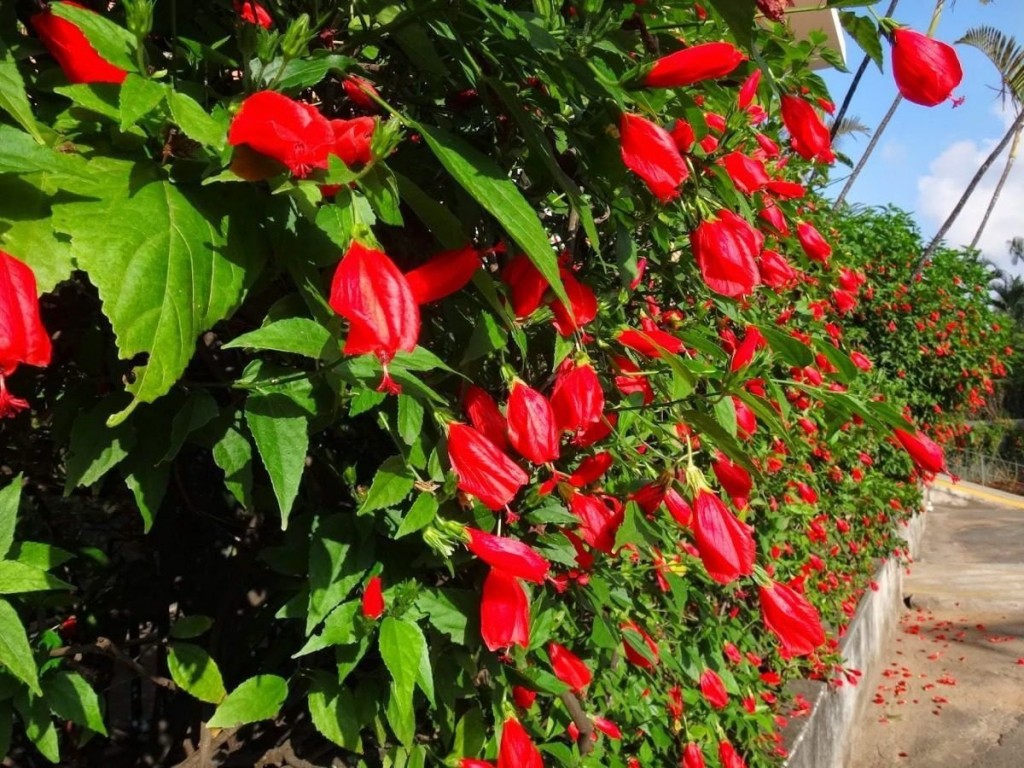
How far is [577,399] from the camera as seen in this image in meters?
1.07

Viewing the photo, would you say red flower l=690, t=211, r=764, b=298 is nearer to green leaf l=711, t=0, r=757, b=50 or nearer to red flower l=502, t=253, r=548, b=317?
red flower l=502, t=253, r=548, b=317

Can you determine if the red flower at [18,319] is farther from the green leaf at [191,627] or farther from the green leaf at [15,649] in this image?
the green leaf at [191,627]

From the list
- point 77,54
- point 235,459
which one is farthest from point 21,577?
point 77,54

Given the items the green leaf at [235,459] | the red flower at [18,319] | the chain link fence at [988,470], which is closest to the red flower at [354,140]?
the red flower at [18,319]

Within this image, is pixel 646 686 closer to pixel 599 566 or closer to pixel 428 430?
pixel 599 566

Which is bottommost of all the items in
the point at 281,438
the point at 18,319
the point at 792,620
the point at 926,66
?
the point at 792,620

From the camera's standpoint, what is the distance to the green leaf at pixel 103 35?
0.67m

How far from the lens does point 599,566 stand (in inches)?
62.1

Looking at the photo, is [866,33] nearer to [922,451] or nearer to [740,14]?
[740,14]

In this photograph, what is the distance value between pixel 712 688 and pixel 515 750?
140 centimetres

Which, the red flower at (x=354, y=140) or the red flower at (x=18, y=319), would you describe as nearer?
the red flower at (x=18, y=319)

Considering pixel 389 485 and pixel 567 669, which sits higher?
pixel 389 485

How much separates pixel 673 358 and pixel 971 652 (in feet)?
21.9

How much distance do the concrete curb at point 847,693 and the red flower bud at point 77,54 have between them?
306 centimetres
